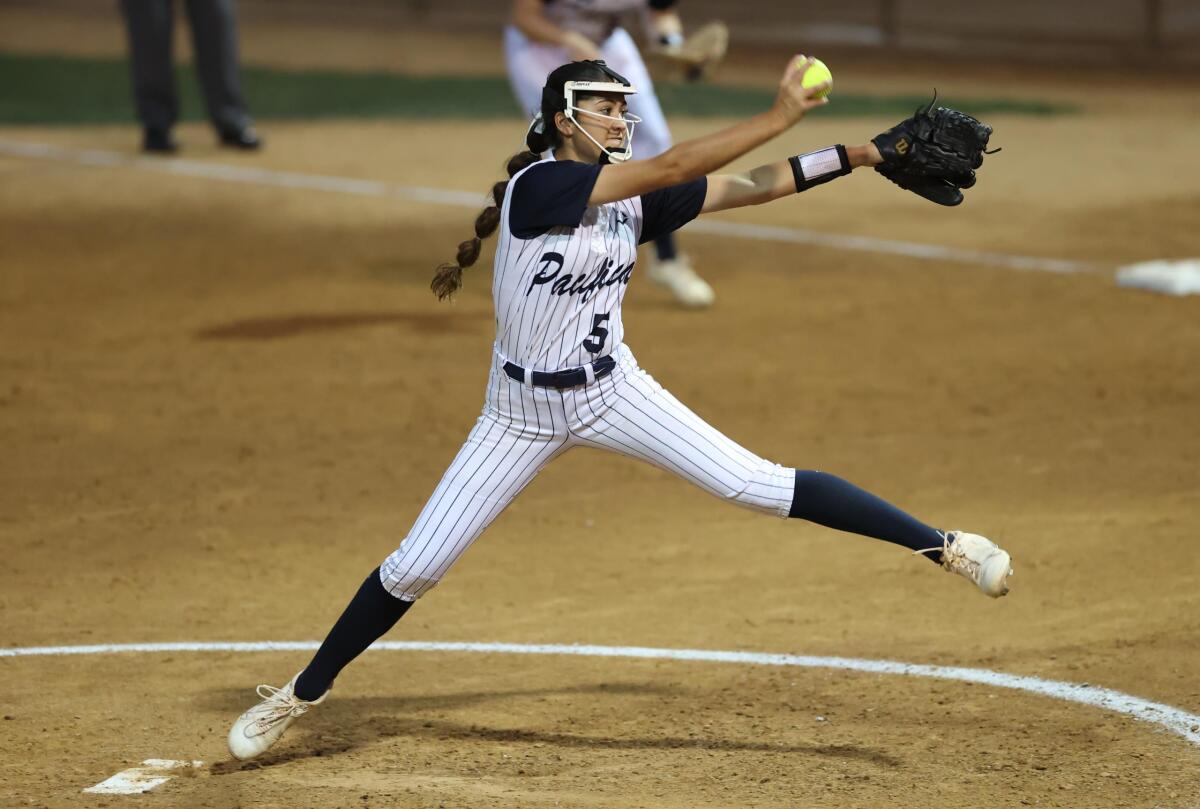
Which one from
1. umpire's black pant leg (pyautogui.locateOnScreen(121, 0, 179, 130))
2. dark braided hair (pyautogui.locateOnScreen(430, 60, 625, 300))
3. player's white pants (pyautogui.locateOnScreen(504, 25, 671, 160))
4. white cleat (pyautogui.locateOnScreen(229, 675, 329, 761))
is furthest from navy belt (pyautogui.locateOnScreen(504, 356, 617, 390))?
umpire's black pant leg (pyautogui.locateOnScreen(121, 0, 179, 130))

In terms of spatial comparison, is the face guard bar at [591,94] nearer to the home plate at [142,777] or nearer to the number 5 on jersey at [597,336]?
the number 5 on jersey at [597,336]


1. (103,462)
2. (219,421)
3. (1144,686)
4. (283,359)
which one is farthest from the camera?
(283,359)

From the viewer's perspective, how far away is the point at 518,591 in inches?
233

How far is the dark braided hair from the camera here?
4.36 m

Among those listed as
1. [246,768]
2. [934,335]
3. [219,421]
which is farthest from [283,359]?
[246,768]

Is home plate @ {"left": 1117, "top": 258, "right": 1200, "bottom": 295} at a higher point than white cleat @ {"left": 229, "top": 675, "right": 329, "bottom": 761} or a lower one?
lower

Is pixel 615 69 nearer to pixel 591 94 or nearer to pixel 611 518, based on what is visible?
pixel 611 518

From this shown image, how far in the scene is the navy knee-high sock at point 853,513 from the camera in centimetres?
446

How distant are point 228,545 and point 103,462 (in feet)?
4.03

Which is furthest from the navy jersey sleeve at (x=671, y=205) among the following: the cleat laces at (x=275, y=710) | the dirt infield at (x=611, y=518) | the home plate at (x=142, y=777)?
the home plate at (x=142, y=777)

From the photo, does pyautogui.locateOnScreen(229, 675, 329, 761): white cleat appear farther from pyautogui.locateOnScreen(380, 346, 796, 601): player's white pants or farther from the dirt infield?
pyautogui.locateOnScreen(380, 346, 796, 601): player's white pants

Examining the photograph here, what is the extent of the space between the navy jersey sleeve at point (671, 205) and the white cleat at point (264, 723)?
1484mm

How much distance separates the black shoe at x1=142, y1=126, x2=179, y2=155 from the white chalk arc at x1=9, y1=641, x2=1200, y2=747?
9.38m

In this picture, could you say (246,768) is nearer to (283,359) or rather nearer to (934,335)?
(283,359)
